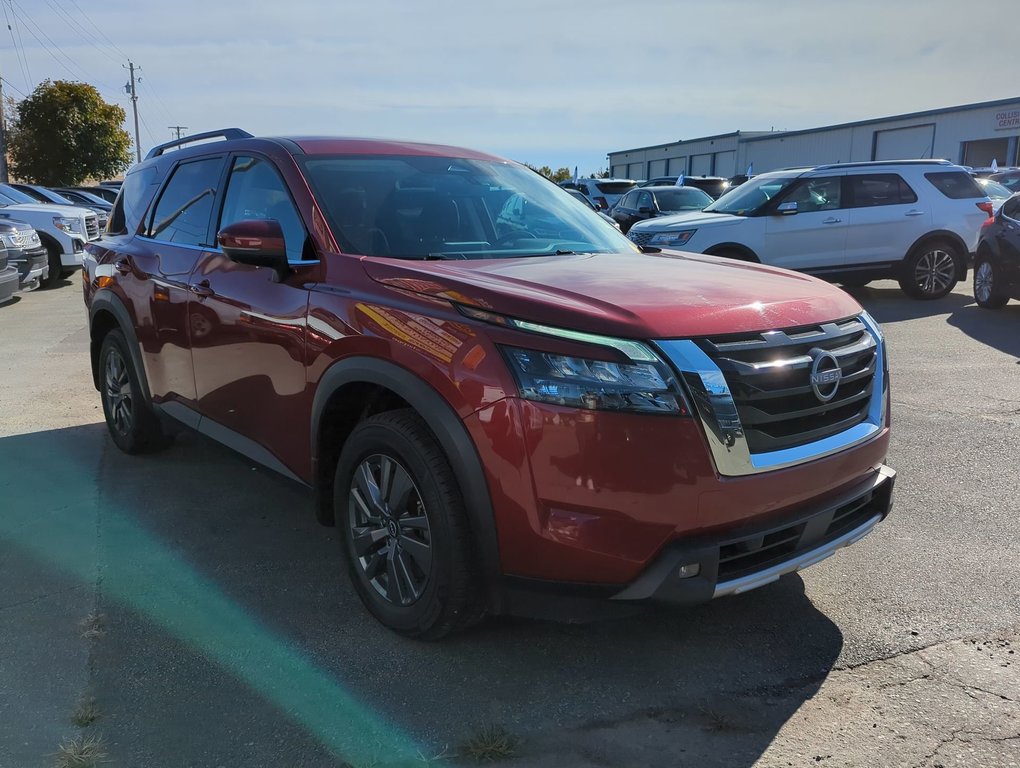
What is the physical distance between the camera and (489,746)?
2.47 meters

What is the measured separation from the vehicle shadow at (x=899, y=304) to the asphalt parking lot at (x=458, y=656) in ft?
20.6

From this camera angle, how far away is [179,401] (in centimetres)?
445

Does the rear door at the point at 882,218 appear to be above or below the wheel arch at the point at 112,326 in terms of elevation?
above

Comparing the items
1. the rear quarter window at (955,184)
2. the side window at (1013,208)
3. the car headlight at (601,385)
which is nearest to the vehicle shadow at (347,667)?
the car headlight at (601,385)

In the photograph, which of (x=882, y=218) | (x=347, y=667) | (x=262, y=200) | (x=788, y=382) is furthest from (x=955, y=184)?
(x=347, y=667)

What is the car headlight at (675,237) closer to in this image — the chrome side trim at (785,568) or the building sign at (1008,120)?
the chrome side trim at (785,568)

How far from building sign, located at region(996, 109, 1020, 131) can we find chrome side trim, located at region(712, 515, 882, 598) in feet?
135

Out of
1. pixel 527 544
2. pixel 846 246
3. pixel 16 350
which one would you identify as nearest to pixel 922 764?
pixel 527 544

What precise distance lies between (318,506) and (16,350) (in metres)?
7.01

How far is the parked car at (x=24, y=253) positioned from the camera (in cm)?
1116

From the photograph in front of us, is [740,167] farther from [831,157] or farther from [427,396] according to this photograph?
[427,396]

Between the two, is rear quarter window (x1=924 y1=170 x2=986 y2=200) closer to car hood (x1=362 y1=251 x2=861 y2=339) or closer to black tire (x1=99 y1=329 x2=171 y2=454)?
car hood (x1=362 y1=251 x2=861 y2=339)

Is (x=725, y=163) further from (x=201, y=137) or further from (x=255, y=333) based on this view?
(x=255, y=333)

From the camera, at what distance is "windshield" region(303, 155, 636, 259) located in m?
3.48
